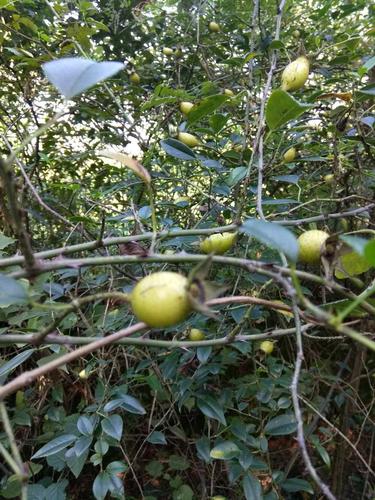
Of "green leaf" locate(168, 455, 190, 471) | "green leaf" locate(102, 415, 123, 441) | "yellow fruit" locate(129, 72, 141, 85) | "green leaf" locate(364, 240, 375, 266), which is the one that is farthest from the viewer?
"yellow fruit" locate(129, 72, 141, 85)

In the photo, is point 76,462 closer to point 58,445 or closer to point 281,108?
point 58,445

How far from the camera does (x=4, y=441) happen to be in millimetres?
861

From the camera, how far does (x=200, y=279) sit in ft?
0.98

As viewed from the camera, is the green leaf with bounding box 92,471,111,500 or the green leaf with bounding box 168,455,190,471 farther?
the green leaf with bounding box 168,455,190,471

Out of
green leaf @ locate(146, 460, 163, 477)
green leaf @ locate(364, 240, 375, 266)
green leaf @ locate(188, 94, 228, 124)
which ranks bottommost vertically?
green leaf @ locate(146, 460, 163, 477)

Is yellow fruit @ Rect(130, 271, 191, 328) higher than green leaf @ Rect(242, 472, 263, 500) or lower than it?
higher

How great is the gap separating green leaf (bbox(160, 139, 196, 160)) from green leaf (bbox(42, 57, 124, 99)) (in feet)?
1.45

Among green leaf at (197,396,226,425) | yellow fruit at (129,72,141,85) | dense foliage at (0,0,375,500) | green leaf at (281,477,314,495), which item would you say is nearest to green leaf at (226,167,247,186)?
dense foliage at (0,0,375,500)

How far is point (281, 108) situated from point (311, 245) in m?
0.19

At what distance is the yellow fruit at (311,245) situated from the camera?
17.7 inches

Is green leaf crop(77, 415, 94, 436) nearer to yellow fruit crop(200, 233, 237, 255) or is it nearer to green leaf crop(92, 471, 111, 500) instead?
green leaf crop(92, 471, 111, 500)

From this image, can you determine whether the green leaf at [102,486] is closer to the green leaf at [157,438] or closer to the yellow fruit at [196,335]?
the green leaf at [157,438]

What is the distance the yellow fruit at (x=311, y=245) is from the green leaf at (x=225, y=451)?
1.63 ft

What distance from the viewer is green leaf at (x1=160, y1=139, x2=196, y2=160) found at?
2.68ft
